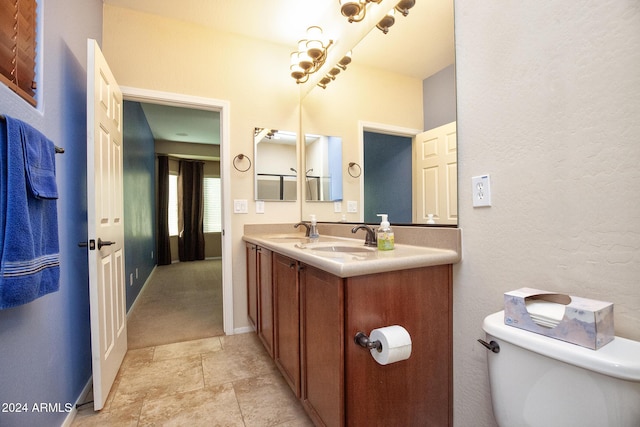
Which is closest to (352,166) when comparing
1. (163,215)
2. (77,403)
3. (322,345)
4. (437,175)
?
(437,175)

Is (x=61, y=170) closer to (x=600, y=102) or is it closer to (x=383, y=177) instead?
(x=383, y=177)

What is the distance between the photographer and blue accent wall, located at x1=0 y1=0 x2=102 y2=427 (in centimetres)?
94

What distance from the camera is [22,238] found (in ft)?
2.87

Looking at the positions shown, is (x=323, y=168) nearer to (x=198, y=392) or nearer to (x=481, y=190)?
(x=481, y=190)

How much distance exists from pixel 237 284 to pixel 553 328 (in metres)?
2.18

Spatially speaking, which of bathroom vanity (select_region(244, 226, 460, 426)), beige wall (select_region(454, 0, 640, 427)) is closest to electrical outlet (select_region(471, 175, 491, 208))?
beige wall (select_region(454, 0, 640, 427))

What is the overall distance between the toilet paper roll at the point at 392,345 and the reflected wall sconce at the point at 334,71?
1.83 meters

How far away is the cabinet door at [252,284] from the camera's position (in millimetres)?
2090

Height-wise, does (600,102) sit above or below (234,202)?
above

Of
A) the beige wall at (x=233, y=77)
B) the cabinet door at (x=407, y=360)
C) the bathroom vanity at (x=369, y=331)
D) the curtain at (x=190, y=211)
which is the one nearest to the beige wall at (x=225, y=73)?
the beige wall at (x=233, y=77)

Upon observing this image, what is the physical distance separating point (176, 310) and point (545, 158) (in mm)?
3271

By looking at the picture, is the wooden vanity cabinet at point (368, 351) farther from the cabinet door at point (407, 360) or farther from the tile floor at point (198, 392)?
the tile floor at point (198, 392)

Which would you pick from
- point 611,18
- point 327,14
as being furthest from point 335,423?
point 327,14

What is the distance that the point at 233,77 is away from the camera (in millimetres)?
2406
